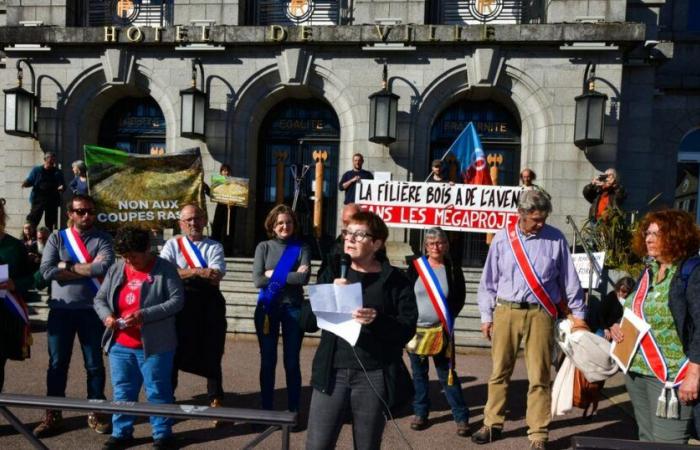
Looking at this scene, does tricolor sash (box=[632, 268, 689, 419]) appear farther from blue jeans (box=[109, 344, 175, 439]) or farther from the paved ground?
blue jeans (box=[109, 344, 175, 439])

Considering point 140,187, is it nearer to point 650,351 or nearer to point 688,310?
point 650,351

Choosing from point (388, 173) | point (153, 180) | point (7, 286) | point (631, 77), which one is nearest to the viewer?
point (7, 286)

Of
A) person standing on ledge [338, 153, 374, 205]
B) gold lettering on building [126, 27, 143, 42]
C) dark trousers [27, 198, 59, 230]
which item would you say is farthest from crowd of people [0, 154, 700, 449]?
gold lettering on building [126, 27, 143, 42]

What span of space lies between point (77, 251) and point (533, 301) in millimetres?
3991

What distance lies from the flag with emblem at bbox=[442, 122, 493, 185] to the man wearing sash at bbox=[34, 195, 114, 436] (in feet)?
22.8

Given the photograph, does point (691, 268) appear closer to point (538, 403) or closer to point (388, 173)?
point (538, 403)

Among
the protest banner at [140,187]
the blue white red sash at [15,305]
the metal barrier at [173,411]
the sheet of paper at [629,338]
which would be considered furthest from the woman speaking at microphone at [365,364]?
the protest banner at [140,187]

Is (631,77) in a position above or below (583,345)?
above

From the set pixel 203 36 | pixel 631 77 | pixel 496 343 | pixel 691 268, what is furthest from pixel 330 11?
pixel 691 268

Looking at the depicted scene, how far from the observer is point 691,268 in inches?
114

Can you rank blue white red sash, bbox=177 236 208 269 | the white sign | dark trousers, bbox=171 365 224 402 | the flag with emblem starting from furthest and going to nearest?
1. the flag with emblem
2. the white sign
3. dark trousers, bbox=171 365 224 402
4. blue white red sash, bbox=177 236 208 269

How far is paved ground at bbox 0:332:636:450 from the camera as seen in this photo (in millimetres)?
4371

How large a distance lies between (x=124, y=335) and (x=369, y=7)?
9682mm

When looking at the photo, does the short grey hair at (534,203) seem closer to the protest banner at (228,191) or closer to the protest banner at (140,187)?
the protest banner at (140,187)
